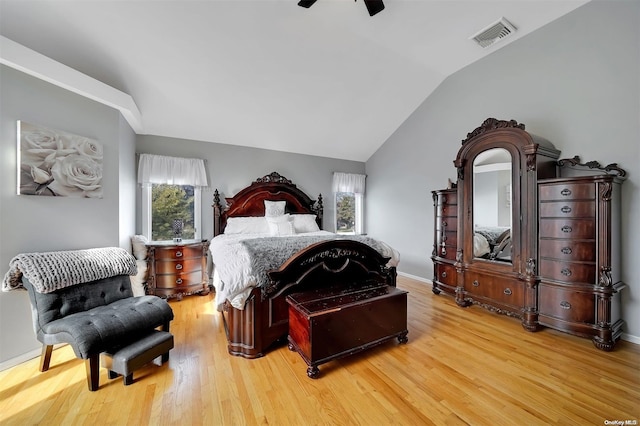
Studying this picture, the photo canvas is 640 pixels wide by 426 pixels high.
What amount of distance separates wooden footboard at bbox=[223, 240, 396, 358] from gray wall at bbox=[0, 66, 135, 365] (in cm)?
163

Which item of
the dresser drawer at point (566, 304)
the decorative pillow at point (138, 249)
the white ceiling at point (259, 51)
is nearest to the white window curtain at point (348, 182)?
the white ceiling at point (259, 51)

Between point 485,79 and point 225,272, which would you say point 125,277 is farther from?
point 485,79

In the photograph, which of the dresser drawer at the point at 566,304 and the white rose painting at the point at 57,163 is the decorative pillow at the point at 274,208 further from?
the dresser drawer at the point at 566,304

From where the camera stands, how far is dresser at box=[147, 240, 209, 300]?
3.47m

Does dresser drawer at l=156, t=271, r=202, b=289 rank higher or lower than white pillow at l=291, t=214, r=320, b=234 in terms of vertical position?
lower

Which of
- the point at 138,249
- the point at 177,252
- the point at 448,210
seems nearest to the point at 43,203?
the point at 138,249

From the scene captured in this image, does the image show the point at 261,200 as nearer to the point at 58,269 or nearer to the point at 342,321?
the point at 58,269

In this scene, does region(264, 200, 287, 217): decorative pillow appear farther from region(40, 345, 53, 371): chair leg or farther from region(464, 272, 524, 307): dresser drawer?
region(464, 272, 524, 307): dresser drawer

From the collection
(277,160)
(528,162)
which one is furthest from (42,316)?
(528,162)

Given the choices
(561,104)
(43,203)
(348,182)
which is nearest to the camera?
(43,203)

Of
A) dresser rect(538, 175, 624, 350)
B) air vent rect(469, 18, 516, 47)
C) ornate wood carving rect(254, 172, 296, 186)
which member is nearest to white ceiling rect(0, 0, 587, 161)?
air vent rect(469, 18, 516, 47)

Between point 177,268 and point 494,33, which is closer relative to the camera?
point 494,33

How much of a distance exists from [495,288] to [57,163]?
4.72 metres

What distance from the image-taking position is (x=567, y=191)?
8.10 ft
